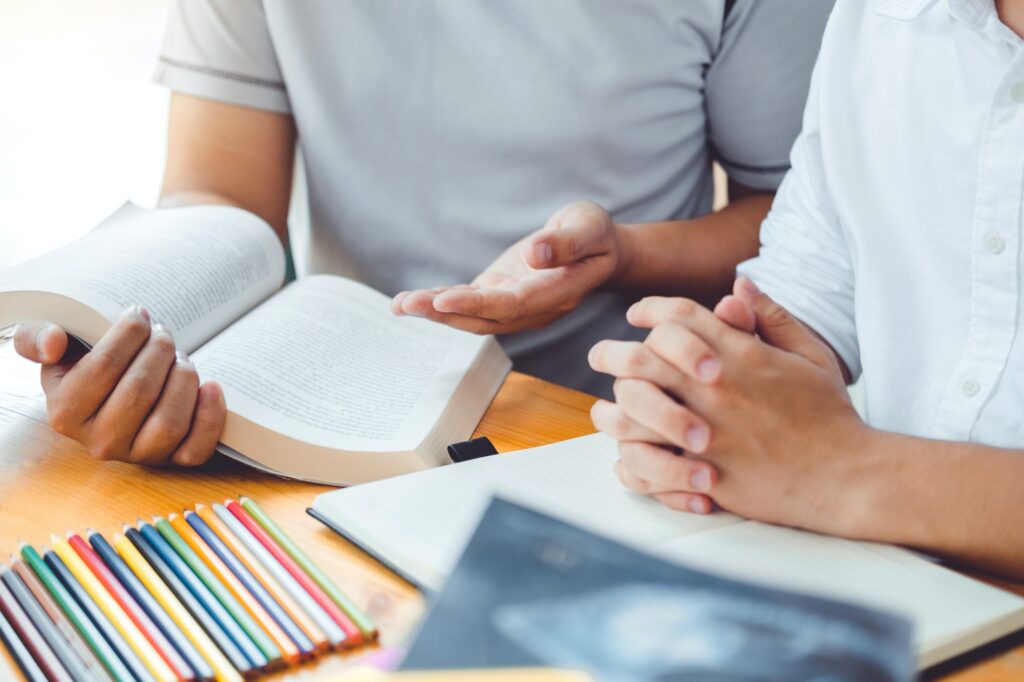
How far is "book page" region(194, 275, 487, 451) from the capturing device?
69cm

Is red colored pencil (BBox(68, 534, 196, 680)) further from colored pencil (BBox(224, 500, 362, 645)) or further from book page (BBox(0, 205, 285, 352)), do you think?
book page (BBox(0, 205, 285, 352))

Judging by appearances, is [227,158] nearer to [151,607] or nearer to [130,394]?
[130,394]

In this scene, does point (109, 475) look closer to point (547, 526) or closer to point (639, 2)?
point (547, 526)

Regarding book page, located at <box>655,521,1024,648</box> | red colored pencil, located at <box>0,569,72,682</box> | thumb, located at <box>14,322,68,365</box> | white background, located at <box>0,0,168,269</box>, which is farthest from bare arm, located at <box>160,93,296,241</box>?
white background, located at <box>0,0,168,269</box>

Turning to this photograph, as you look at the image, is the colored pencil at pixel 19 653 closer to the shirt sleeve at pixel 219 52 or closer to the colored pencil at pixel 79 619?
the colored pencil at pixel 79 619

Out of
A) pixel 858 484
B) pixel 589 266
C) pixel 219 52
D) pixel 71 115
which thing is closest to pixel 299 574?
pixel 858 484

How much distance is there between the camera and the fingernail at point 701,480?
22.4 inches

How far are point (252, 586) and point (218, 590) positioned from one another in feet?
0.06

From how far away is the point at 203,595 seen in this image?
494mm

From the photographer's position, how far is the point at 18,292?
0.68 meters

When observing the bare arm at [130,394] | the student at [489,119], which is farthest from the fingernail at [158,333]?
the student at [489,119]

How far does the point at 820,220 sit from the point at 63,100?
5.52 feet

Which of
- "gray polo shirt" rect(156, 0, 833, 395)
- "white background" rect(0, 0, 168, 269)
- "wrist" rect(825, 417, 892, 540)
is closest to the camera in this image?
"wrist" rect(825, 417, 892, 540)

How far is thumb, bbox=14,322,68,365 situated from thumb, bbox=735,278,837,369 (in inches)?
19.0
